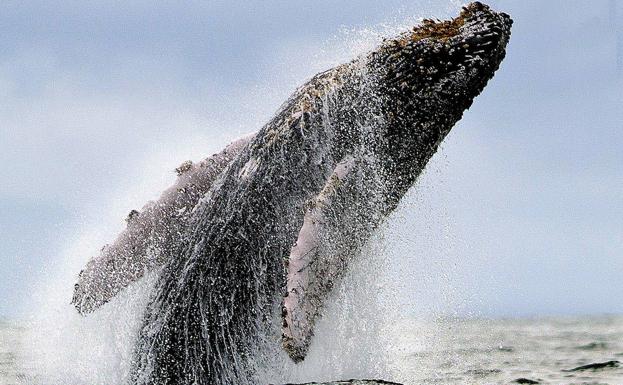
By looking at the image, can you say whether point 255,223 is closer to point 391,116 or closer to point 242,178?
point 242,178

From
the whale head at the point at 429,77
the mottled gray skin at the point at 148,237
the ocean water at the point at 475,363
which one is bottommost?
the ocean water at the point at 475,363

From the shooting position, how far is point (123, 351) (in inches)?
341

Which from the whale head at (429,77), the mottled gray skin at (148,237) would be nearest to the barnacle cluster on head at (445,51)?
the whale head at (429,77)

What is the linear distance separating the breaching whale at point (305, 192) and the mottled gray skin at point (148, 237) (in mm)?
237

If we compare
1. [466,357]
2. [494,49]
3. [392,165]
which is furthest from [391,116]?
[466,357]

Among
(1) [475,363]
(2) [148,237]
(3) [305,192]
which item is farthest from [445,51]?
(1) [475,363]

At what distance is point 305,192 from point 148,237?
199 cm

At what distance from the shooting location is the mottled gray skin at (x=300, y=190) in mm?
7992

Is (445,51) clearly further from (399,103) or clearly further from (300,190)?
(300,190)

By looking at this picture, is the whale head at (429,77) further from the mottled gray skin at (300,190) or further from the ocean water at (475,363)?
the ocean water at (475,363)

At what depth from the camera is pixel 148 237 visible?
8.98 m

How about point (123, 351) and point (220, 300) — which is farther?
point (123, 351)

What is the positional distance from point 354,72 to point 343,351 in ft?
9.53

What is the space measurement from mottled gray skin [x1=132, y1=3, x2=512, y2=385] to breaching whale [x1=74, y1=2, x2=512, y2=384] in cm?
1
